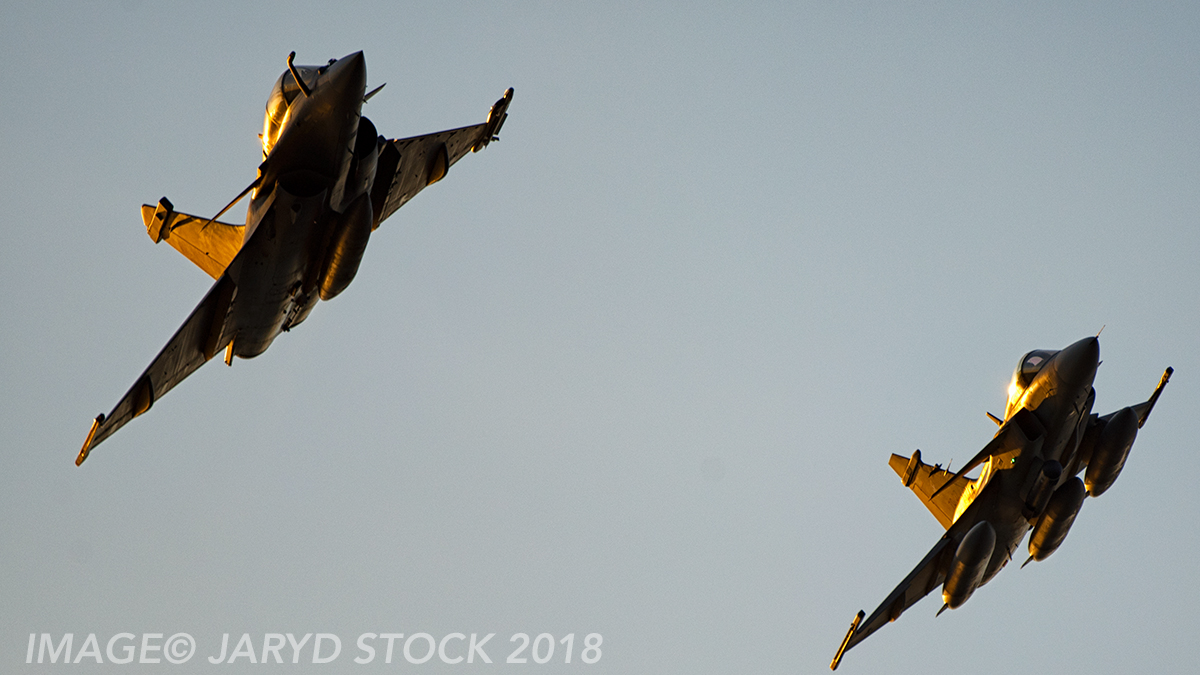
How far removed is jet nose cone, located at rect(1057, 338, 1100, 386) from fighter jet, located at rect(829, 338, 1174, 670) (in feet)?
0.08

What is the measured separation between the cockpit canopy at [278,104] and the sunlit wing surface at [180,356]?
3.54 metres

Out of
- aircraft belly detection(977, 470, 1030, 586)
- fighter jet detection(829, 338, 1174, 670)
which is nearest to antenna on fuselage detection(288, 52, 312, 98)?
fighter jet detection(829, 338, 1174, 670)

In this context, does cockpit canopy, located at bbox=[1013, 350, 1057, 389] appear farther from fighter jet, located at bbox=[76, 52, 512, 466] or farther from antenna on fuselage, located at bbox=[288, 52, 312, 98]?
antenna on fuselage, located at bbox=[288, 52, 312, 98]

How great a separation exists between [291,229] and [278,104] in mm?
3352

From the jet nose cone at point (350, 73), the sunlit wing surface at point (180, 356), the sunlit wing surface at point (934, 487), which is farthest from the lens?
the sunlit wing surface at point (934, 487)

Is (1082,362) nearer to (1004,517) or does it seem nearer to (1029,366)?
(1029,366)

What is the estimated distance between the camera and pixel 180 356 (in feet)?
83.4

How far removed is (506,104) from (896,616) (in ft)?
61.8

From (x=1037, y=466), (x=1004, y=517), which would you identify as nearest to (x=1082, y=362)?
(x=1037, y=466)

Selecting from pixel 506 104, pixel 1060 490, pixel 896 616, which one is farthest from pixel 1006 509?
pixel 506 104

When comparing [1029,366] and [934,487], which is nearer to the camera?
[1029,366]

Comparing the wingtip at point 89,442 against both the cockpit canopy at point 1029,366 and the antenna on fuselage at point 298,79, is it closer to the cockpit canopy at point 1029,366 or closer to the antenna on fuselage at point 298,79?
the antenna on fuselage at point 298,79

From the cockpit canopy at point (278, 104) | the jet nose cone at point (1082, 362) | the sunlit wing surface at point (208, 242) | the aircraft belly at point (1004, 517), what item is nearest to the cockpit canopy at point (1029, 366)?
the jet nose cone at point (1082, 362)

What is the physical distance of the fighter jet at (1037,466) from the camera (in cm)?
2975
